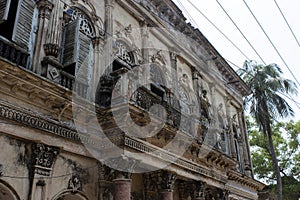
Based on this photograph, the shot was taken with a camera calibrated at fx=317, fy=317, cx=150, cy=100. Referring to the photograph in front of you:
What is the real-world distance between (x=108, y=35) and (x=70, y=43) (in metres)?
1.82

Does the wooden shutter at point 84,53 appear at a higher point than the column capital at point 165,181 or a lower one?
higher

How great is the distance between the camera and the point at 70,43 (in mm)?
7738

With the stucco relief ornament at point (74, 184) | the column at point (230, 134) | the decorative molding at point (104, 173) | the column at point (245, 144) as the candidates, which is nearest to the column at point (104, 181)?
the decorative molding at point (104, 173)

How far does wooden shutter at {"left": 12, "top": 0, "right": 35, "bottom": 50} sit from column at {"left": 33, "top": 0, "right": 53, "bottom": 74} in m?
0.25

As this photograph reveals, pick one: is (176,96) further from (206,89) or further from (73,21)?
(73,21)

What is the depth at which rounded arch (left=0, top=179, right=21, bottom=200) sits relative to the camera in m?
5.60

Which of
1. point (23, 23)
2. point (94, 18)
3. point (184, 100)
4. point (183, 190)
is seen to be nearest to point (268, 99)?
point (184, 100)

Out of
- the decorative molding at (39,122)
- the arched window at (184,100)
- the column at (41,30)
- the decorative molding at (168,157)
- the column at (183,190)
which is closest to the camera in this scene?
the decorative molding at (39,122)

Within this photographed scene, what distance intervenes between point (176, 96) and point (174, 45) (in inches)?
96.1

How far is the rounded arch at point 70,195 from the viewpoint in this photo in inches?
256

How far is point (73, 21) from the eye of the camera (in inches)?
317

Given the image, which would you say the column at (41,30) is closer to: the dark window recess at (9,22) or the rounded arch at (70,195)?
the dark window recess at (9,22)

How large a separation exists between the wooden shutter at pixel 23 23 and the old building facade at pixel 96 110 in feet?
0.09

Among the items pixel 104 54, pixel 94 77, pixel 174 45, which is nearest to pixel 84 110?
pixel 94 77
